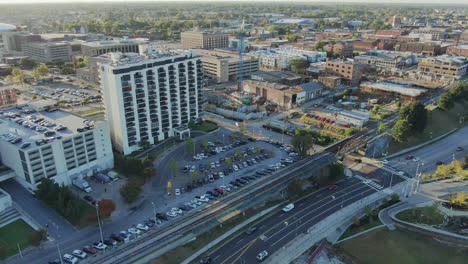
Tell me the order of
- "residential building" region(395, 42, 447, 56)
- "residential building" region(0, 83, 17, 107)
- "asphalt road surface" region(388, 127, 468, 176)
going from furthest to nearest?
"residential building" region(395, 42, 447, 56)
"residential building" region(0, 83, 17, 107)
"asphalt road surface" region(388, 127, 468, 176)

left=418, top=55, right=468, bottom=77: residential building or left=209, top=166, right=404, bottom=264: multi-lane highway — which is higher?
left=418, top=55, right=468, bottom=77: residential building

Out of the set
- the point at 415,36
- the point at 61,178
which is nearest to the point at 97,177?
the point at 61,178

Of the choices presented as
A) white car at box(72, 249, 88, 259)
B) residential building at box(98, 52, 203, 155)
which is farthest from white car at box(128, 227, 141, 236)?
residential building at box(98, 52, 203, 155)

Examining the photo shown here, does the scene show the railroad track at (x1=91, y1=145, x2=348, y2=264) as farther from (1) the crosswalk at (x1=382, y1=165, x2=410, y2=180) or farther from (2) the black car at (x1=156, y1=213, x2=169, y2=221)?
(1) the crosswalk at (x1=382, y1=165, x2=410, y2=180)

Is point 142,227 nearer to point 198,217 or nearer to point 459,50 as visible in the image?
point 198,217

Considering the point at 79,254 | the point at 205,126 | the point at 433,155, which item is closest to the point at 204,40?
the point at 205,126
